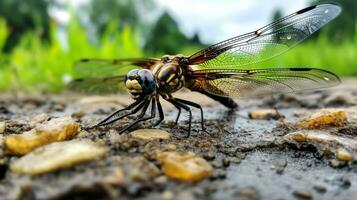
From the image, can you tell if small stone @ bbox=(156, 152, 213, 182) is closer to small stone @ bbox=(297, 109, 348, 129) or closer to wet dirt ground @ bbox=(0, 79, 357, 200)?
wet dirt ground @ bbox=(0, 79, 357, 200)

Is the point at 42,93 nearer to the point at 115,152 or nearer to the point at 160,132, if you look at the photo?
the point at 160,132

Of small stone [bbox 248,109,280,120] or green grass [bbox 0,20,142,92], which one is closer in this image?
small stone [bbox 248,109,280,120]

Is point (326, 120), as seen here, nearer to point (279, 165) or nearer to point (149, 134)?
point (279, 165)

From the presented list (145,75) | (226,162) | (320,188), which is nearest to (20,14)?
(145,75)

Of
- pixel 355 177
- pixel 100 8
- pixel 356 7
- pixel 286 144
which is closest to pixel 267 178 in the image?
pixel 355 177

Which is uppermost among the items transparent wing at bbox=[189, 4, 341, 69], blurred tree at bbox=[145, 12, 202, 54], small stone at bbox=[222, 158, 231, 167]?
blurred tree at bbox=[145, 12, 202, 54]

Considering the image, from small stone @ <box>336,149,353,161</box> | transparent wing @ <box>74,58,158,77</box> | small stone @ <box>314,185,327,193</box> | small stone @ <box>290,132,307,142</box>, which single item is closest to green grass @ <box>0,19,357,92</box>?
transparent wing @ <box>74,58,158,77</box>
